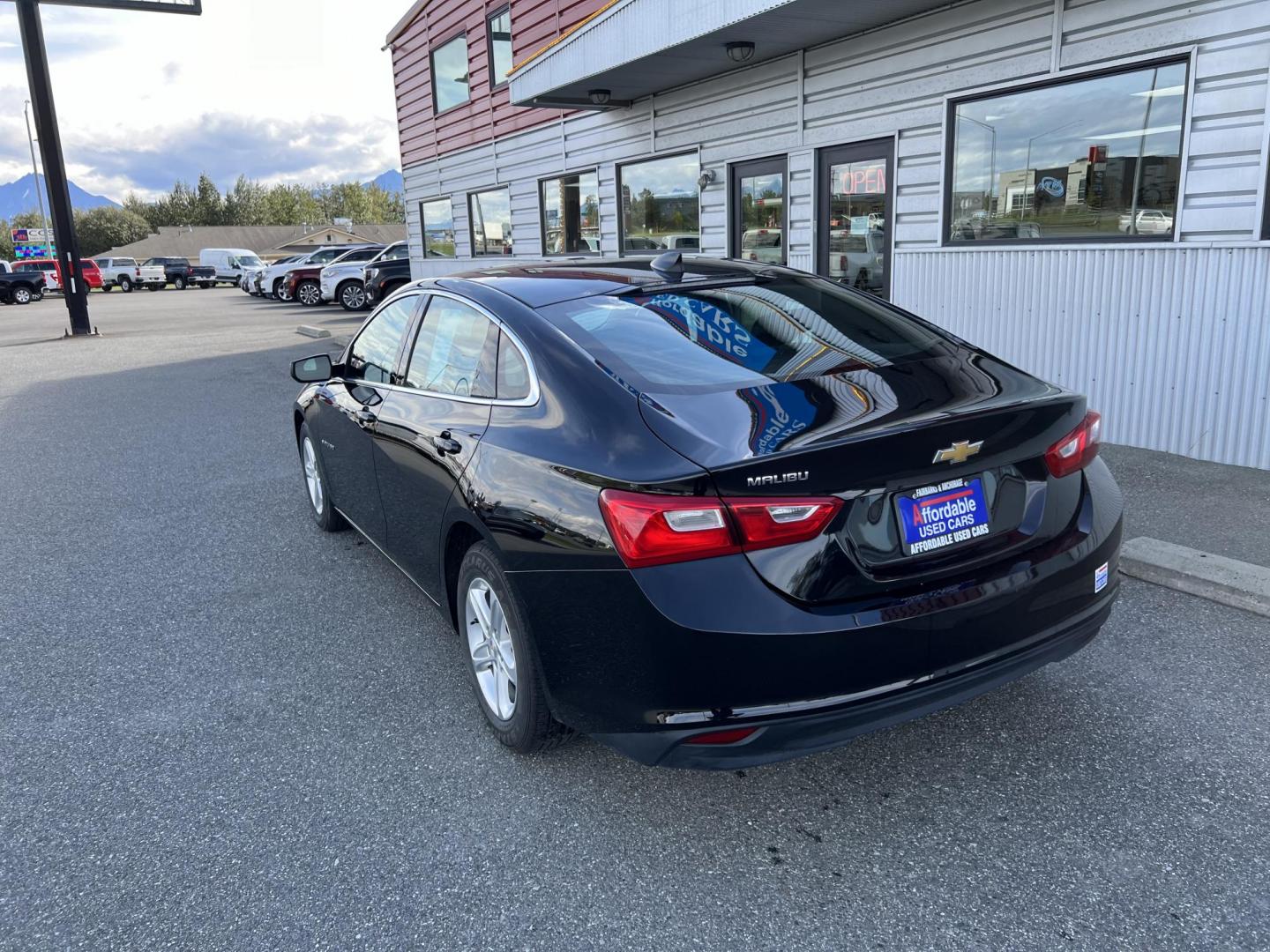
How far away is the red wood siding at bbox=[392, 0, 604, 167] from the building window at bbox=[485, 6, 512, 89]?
12 centimetres

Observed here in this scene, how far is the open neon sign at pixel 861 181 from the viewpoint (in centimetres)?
876

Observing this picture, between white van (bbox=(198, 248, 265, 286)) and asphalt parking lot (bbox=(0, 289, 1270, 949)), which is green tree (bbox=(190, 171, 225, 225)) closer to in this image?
white van (bbox=(198, 248, 265, 286))

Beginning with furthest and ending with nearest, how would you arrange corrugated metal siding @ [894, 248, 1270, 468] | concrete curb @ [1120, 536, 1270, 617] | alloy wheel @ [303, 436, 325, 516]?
corrugated metal siding @ [894, 248, 1270, 468]
alloy wheel @ [303, 436, 325, 516]
concrete curb @ [1120, 536, 1270, 617]

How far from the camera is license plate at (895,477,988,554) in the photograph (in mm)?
2488

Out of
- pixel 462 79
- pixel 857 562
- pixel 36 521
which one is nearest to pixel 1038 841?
pixel 857 562

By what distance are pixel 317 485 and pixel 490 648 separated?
2911 millimetres

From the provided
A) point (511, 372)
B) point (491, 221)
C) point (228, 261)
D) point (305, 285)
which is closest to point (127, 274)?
point (228, 261)

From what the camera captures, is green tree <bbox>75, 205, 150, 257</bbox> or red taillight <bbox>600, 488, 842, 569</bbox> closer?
red taillight <bbox>600, 488, 842, 569</bbox>

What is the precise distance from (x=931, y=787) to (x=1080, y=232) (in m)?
5.50

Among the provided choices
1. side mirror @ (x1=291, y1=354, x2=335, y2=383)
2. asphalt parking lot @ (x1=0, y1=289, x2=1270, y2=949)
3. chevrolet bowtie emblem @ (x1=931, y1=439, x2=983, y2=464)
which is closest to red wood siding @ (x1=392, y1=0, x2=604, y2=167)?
side mirror @ (x1=291, y1=354, x2=335, y2=383)

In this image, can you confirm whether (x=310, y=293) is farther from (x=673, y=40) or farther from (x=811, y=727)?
(x=811, y=727)

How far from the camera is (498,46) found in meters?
16.4

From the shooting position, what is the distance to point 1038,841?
2631 mm

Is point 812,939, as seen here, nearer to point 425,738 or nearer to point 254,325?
point 425,738
